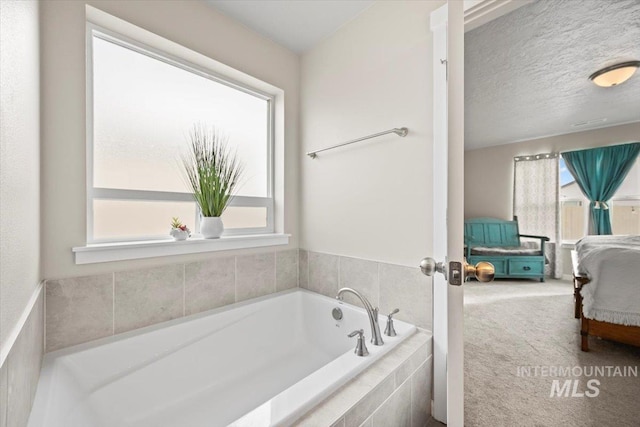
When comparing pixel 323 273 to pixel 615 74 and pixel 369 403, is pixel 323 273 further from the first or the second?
pixel 615 74

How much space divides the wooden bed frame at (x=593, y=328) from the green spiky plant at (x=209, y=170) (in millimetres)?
1937

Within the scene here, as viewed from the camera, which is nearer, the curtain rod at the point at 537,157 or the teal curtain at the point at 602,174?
the teal curtain at the point at 602,174

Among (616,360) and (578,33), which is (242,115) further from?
(616,360)

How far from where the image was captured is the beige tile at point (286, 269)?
2027mm

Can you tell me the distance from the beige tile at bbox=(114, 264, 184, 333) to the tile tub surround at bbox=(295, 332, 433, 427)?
106 centimetres

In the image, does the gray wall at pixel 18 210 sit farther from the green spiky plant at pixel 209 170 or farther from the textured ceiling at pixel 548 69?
the textured ceiling at pixel 548 69

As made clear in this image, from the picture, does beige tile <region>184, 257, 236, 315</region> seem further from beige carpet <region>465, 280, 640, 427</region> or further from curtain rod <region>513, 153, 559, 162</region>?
curtain rod <region>513, 153, 559, 162</region>

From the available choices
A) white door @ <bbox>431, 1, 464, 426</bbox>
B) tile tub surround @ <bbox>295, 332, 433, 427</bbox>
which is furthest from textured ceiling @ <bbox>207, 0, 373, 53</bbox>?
tile tub surround @ <bbox>295, 332, 433, 427</bbox>

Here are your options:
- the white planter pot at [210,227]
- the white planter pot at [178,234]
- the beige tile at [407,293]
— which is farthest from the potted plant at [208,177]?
the beige tile at [407,293]

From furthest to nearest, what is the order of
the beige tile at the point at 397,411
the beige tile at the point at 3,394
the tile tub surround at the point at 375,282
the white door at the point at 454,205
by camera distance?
the tile tub surround at the point at 375,282, the beige tile at the point at 397,411, the white door at the point at 454,205, the beige tile at the point at 3,394

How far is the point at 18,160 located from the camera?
737 millimetres

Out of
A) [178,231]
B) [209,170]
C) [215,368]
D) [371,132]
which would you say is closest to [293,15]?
[371,132]

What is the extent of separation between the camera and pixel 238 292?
1775 mm

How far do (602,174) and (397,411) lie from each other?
1235 mm
